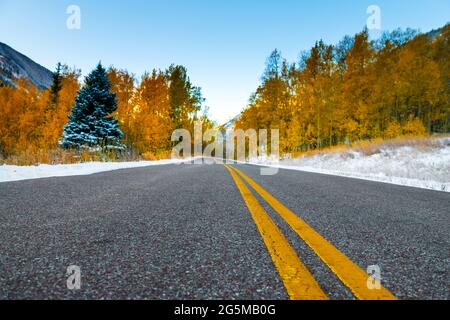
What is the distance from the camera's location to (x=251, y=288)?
115 centimetres

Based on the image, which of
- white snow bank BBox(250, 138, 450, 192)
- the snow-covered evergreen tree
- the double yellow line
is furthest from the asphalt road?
the snow-covered evergreen tree

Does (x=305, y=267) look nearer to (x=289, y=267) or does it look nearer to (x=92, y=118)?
(x=289, y=267)

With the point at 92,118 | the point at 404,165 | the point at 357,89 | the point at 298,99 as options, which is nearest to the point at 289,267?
the point at 404,165

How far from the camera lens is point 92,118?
66.7ft

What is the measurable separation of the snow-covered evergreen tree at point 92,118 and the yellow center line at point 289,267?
2013 cm

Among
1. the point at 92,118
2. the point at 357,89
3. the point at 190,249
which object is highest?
the point at 357,89

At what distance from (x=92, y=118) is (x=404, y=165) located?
20565mm

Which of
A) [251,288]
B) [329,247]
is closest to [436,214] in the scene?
[329,247]

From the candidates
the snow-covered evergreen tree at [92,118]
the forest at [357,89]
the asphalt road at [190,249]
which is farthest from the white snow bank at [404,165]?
the snow-covered evergreen tree at [92,118]

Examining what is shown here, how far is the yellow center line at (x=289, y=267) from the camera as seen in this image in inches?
42.7

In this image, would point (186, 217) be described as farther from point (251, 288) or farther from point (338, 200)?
point (338, 200)

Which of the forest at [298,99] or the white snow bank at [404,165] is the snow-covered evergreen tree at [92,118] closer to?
the forest at [298,99]

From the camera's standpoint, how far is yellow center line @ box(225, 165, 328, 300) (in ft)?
3.56

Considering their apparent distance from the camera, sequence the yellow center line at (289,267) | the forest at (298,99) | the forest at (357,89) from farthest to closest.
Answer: the forest at (357,89) → the forest at (298,99) → the yellow center line at (289,267)
